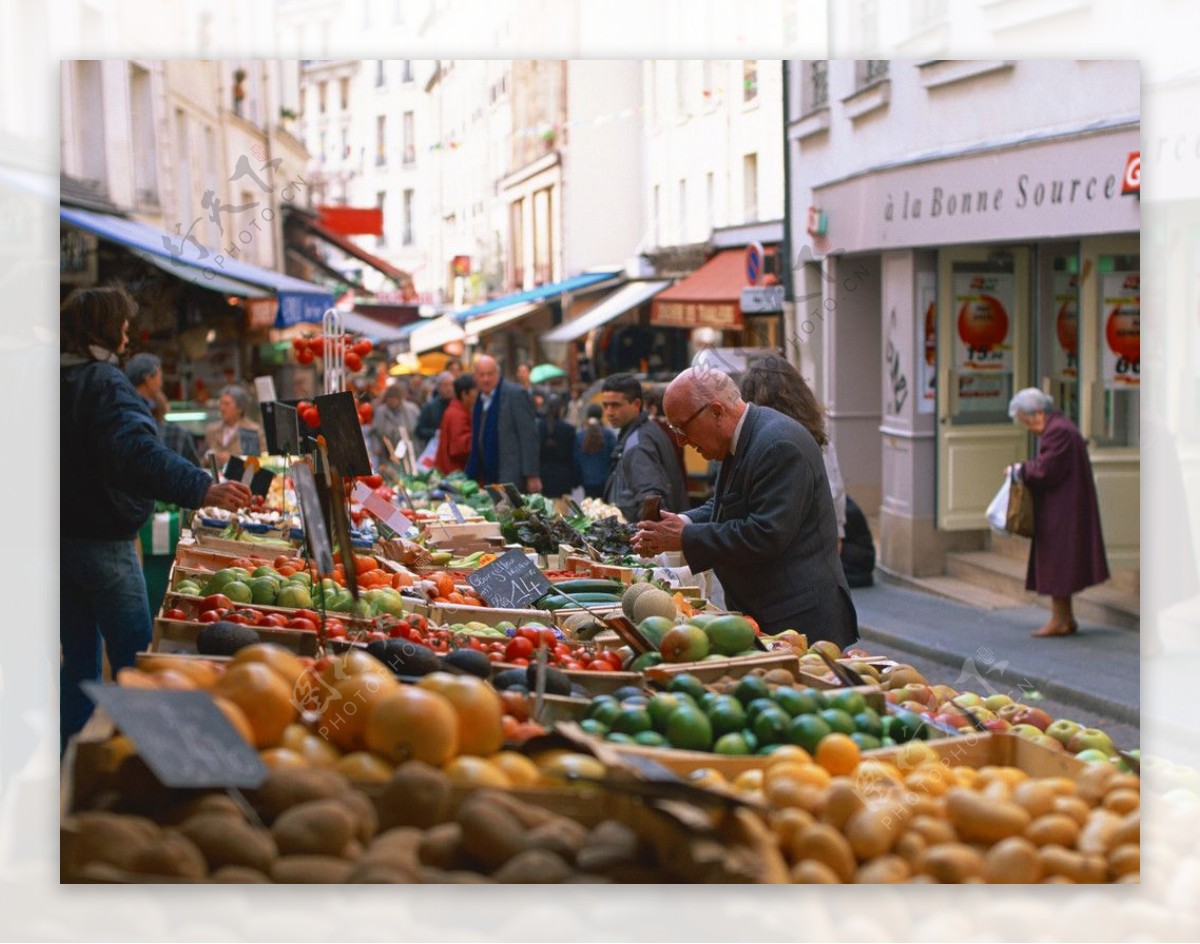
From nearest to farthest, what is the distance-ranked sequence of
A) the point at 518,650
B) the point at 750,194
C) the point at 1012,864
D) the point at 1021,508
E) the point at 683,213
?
the point at 1012,864
the point at 518,650
the point at 683,213
the point at 1021,508
the point at 750,194

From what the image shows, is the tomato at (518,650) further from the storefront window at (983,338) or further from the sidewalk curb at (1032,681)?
the storefront window at (983,338)

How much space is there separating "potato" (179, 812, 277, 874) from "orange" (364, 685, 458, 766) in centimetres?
35

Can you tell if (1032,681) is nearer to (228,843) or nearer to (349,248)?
(228,843)

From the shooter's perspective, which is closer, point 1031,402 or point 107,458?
point 107,458

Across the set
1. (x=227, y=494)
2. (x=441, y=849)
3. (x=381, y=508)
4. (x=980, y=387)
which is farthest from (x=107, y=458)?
(x=980, y=387)

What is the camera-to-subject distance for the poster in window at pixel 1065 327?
1181cm

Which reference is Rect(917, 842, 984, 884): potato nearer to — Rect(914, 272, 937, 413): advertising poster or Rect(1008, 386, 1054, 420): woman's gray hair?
Rect(1008, 386, 1054, 420): woman's gray hair

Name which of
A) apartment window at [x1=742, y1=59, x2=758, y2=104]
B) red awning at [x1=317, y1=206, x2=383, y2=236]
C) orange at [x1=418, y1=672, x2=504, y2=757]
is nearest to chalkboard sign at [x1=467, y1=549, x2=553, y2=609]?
orange at [x1=418, y1=672, x2=504, y2=757]

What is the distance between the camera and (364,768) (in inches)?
134

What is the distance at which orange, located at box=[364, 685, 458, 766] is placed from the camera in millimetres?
3424

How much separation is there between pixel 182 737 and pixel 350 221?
26.3 m
